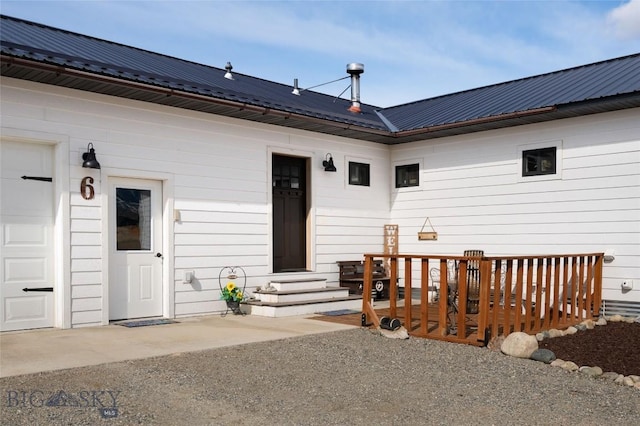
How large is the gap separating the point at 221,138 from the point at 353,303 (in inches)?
130

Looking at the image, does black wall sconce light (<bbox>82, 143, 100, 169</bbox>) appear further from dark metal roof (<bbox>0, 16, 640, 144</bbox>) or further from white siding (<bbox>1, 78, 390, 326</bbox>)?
dark metal roof (<bbox>0, 16, 640, 144</bbox>)

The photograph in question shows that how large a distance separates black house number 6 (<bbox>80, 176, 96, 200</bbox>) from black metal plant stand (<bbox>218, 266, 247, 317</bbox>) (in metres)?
2.23

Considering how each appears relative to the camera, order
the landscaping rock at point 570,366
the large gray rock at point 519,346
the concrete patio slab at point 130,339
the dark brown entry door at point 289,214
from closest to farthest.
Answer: the concrete patio slab at point 130,339
the landscaping rock at point 570,366
the large gray rock at point 519,346
the dark brown entry door at point 289,214

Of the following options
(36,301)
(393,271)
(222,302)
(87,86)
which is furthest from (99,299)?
(393,271)

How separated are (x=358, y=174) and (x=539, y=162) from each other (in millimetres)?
3150

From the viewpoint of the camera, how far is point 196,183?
8.47m

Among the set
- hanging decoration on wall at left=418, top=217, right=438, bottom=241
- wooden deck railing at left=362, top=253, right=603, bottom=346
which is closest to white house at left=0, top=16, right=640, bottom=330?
hanging decoration on wall at left=418, top=217, right=438, bottom=241

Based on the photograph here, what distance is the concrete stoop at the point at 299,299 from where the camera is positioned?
848cm

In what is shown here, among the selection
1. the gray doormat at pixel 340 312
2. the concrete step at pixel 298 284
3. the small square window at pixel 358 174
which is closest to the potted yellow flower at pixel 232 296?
the concrete step at pixel 298 284

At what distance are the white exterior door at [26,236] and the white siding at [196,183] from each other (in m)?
0.28

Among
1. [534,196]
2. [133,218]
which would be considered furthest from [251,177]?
[534,196]

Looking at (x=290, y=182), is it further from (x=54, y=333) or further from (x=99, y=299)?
(x=54, y=333)

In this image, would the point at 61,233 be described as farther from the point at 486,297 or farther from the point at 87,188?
the point at 486,297

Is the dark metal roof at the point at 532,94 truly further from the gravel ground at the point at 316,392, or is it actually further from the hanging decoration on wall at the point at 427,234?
the gravel ground at the point at 316,392
